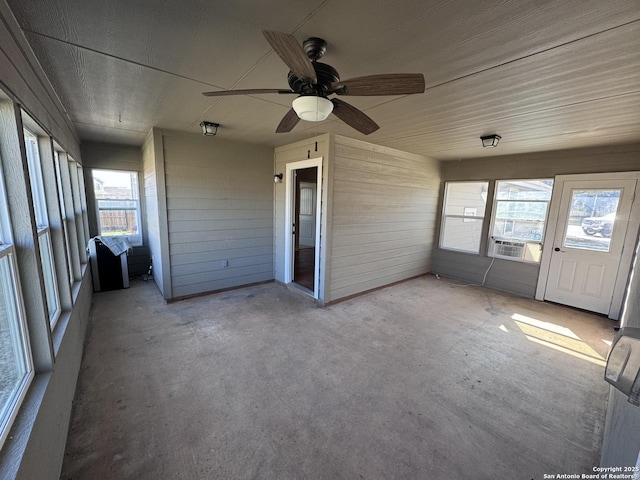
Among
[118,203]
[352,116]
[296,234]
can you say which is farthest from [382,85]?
[118,203]

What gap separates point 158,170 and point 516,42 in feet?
13.7

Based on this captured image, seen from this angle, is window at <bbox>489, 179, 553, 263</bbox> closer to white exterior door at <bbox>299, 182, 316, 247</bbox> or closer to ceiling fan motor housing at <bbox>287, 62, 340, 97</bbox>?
ceiling fan motor housing at <bbox>287, 62, 340, 97</bbox>

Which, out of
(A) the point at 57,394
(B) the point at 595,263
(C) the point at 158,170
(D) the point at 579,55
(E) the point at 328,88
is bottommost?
(A) the point at 57,394

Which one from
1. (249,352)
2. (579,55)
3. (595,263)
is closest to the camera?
(579,55)

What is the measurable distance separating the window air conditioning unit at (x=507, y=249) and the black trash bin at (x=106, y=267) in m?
6.99

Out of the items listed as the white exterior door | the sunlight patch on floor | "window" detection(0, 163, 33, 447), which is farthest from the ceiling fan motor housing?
the white exterior door

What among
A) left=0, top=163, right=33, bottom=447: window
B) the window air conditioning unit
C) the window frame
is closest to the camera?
left=0, top=163, right=33, bottom=447: window

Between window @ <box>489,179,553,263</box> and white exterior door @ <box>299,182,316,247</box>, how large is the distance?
205 inches

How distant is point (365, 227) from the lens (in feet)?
14.6

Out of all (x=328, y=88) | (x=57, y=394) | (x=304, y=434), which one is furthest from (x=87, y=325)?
(x=328, y=88)

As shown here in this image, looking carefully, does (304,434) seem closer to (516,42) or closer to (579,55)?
(516,42)

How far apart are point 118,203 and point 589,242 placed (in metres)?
8.41

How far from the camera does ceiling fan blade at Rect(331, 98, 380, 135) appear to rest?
1.81 metres

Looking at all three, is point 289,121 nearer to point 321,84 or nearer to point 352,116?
point 352,116
